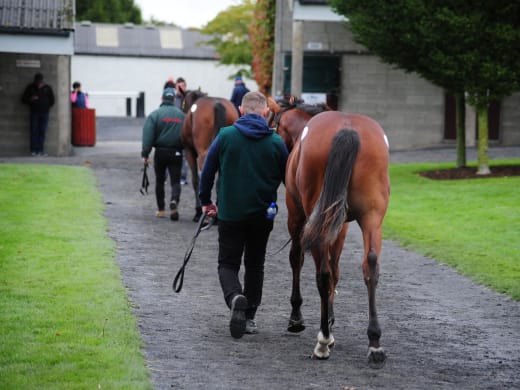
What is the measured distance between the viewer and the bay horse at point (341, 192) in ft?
23.0

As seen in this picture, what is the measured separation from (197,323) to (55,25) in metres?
19.1

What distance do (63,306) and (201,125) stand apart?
7177 millimetres

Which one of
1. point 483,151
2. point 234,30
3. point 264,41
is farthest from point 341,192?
point 234,30

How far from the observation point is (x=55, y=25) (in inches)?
1021

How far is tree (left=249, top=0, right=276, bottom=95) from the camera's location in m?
34.5

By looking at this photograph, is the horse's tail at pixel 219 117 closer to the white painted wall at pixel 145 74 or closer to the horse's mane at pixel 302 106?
the horse's mane at pixel 302 106

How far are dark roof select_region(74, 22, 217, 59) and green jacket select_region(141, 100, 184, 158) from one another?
50.7m

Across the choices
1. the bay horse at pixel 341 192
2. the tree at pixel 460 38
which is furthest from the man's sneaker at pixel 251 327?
the tree at pixel 460 38

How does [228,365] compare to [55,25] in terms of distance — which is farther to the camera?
[55,25]

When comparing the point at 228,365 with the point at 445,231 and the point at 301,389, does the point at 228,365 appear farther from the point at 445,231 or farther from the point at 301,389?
the point at 445,231

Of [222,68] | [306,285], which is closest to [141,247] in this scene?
[306,285]

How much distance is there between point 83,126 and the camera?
3048cm

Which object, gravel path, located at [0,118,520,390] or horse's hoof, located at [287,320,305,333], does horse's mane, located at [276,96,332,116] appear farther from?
horse's hoof, located at [287,320,305,333]

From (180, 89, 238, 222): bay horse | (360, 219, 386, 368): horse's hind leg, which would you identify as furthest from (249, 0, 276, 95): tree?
(360, 219, 386, 368): horse's hind leg
